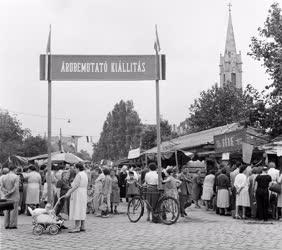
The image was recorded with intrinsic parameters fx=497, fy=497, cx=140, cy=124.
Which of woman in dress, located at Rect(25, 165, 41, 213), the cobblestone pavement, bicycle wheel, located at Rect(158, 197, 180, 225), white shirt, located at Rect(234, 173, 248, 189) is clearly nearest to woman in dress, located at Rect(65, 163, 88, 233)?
the cobblestone pavement

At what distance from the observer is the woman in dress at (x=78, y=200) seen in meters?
12.1

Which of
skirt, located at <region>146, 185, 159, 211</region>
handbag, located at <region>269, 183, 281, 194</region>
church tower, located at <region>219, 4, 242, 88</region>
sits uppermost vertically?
church tower, located at <region>219, 4, 242, 88</region>

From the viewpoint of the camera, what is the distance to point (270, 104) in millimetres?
25734

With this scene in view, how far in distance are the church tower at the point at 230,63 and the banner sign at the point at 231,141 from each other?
297 feet

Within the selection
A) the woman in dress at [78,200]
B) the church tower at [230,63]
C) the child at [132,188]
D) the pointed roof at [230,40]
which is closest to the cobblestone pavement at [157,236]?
the woman in dress at [78,200]

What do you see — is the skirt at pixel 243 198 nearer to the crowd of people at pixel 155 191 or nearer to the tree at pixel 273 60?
the crowd of people at pixel 155 191

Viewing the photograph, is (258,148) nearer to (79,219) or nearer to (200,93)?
(79,219)

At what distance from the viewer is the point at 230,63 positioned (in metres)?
114

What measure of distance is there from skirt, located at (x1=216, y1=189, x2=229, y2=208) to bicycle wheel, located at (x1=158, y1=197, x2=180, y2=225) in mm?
3259

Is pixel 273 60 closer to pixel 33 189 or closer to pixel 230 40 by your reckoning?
pixel 33 189

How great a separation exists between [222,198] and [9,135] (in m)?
55.7

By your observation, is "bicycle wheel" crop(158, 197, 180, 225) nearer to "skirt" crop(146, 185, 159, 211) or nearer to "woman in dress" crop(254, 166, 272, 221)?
Result: "skirt" crop(146, 185, 159, 211)

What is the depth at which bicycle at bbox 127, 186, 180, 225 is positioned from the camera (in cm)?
1366

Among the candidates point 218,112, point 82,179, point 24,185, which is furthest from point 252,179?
point 218,112
